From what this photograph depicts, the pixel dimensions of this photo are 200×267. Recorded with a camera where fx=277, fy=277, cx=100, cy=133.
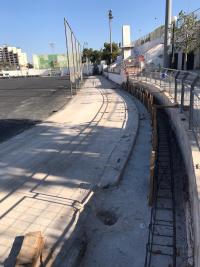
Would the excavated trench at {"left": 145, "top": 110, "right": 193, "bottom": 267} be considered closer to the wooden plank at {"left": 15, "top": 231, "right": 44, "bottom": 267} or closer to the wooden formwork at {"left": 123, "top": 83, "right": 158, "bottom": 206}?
the wooden formwork at {"left": 123, "top": 83, "right": 158, "bottom": 206}

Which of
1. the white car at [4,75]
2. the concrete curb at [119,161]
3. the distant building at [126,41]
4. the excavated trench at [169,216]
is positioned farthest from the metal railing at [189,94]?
the white car at [4,75]

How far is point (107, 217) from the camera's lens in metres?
5.67

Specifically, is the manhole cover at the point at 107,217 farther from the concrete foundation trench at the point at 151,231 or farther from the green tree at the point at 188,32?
the green tree at the point at 188,32

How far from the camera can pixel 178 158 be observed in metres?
8.43

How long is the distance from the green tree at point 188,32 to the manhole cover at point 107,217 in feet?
67.1

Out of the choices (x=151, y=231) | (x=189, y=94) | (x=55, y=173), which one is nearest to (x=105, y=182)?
(x=55, y=173)

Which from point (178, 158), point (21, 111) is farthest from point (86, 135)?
point (21, 111)

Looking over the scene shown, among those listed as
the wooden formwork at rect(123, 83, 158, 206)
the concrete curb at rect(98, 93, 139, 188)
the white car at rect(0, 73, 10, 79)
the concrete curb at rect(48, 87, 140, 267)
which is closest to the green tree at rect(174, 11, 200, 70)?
the wooden formwork at rect(123, 83, 158, 206)

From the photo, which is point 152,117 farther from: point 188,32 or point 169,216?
point 188,32

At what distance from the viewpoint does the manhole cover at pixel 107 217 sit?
551 centimetres

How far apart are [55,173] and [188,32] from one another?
→ 68.1 ft

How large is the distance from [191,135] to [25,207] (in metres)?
4.27

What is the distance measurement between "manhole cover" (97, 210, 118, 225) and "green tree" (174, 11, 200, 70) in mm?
20451

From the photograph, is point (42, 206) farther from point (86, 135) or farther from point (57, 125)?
point (57, 125)
